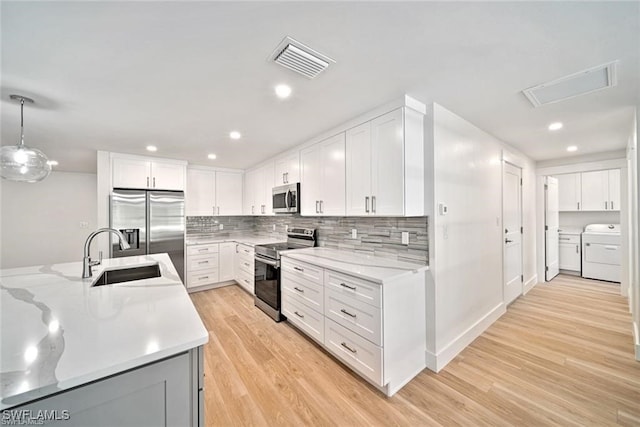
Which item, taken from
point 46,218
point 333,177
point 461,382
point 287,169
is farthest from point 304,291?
point 46,218

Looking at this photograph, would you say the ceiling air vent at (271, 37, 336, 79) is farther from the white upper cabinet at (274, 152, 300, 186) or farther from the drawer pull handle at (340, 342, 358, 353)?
the drawer pull handle at (340, 342, 358, 353)

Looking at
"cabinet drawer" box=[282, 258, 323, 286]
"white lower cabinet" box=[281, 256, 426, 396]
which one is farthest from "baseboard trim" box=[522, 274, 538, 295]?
"cabinet drawer" box=[282, 258, 323, 286]

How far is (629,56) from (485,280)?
7.48ft

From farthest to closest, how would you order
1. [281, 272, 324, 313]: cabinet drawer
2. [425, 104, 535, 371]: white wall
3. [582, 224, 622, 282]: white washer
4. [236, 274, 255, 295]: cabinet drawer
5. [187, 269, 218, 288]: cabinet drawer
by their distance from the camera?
[582, 224, 622, 282]: white washer → [187, 269, 218, 288]: cabinet drawer → [236, 274, 255, 295]: cabinet drawer → [281, 272, 324, 313]: cabinet drawer → [425, 104, 535, 371]: white wall

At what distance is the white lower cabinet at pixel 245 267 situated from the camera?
4.12 meters

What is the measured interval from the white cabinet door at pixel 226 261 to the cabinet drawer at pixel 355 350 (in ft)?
9.74

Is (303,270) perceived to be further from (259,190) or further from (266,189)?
(259,190)

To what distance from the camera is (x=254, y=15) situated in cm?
119

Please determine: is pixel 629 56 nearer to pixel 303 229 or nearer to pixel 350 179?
pixel 350 179

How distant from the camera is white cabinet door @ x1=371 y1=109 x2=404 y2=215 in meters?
2.12

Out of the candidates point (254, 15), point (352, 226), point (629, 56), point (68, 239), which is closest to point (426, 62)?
point (254, 15)

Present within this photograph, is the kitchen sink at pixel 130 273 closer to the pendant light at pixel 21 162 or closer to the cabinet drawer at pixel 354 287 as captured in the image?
the pendant light at pixel 21 162

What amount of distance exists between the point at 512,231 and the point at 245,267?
431 centimetres

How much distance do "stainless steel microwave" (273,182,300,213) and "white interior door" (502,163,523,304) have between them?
284 cm
